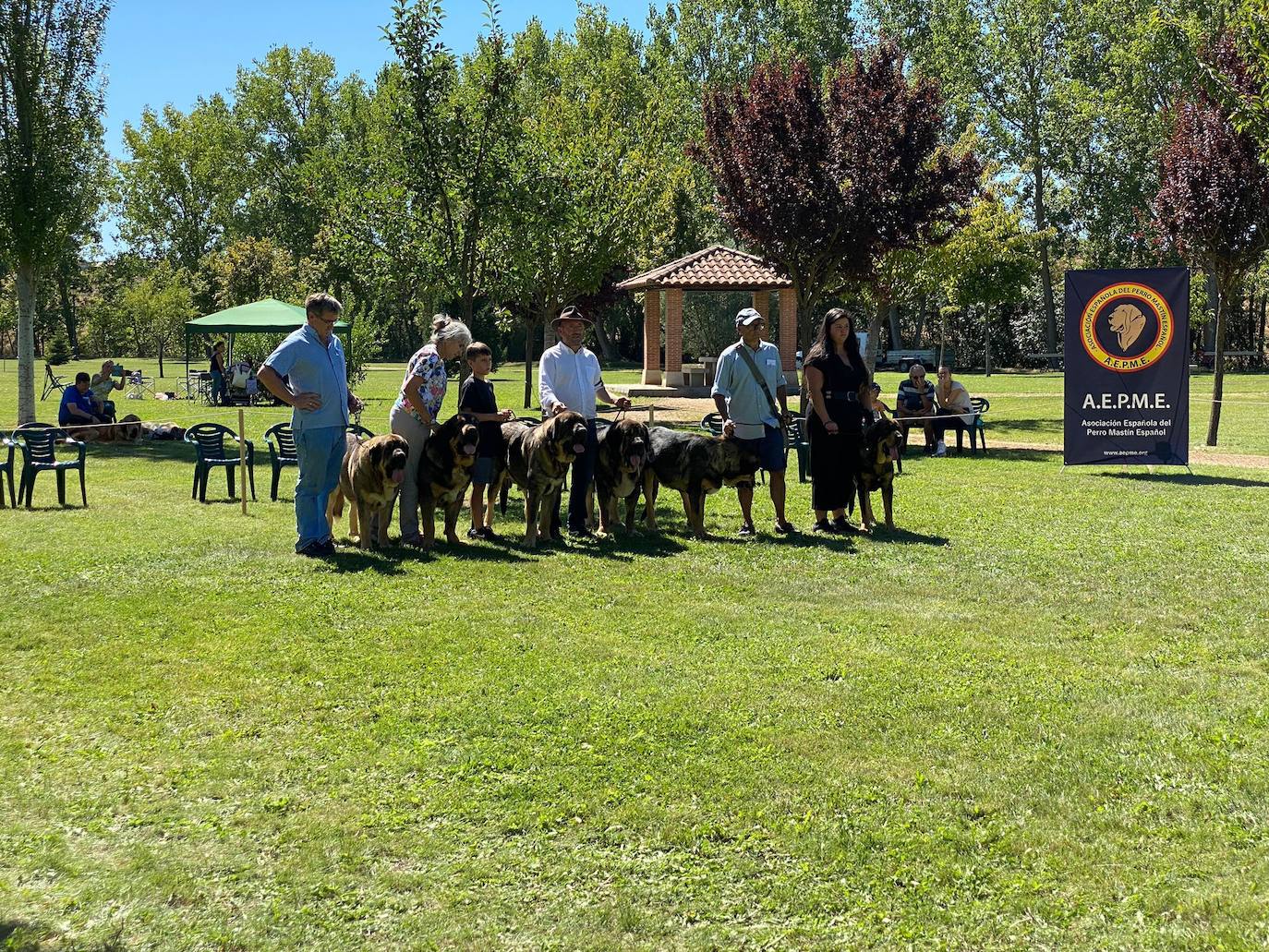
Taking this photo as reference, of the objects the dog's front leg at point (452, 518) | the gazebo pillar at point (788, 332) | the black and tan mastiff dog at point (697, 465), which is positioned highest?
the gazebo pillar at point (788, 332)

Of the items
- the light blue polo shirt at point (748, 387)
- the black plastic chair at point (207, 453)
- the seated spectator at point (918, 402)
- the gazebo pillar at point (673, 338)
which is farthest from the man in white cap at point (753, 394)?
the gazebo pillar at point (673, 338)

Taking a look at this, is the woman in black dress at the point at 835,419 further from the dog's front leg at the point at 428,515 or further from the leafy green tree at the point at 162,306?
the leafy green tree at the point at 162,306

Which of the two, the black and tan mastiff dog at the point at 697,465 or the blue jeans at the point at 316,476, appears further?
the black and tan mastiff dog at the point at 697,465

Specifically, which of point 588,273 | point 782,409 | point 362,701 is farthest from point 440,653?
point 588,273

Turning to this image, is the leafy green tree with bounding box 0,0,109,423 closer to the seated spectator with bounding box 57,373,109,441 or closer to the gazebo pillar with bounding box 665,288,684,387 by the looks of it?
the seated spectator with bounding box 57,373,109,441

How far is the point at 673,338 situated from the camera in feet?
102

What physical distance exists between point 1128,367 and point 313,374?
33.2 feet

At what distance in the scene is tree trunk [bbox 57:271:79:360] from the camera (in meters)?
71.6

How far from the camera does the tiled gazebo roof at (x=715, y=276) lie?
96.6 feet

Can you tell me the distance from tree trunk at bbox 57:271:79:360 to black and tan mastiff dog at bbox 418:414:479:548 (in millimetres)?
67961

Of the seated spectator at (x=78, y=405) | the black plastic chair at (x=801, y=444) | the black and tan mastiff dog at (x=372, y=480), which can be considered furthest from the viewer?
the seated spectator at (x=78, y=405)

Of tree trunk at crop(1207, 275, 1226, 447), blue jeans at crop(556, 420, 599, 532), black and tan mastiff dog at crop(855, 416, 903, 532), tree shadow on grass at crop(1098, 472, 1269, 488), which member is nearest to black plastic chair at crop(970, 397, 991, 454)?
tree shadow on grass at crop(1098, 472, 1269, 488)

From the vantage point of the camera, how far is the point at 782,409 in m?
10.5

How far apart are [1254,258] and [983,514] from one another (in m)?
7.81
